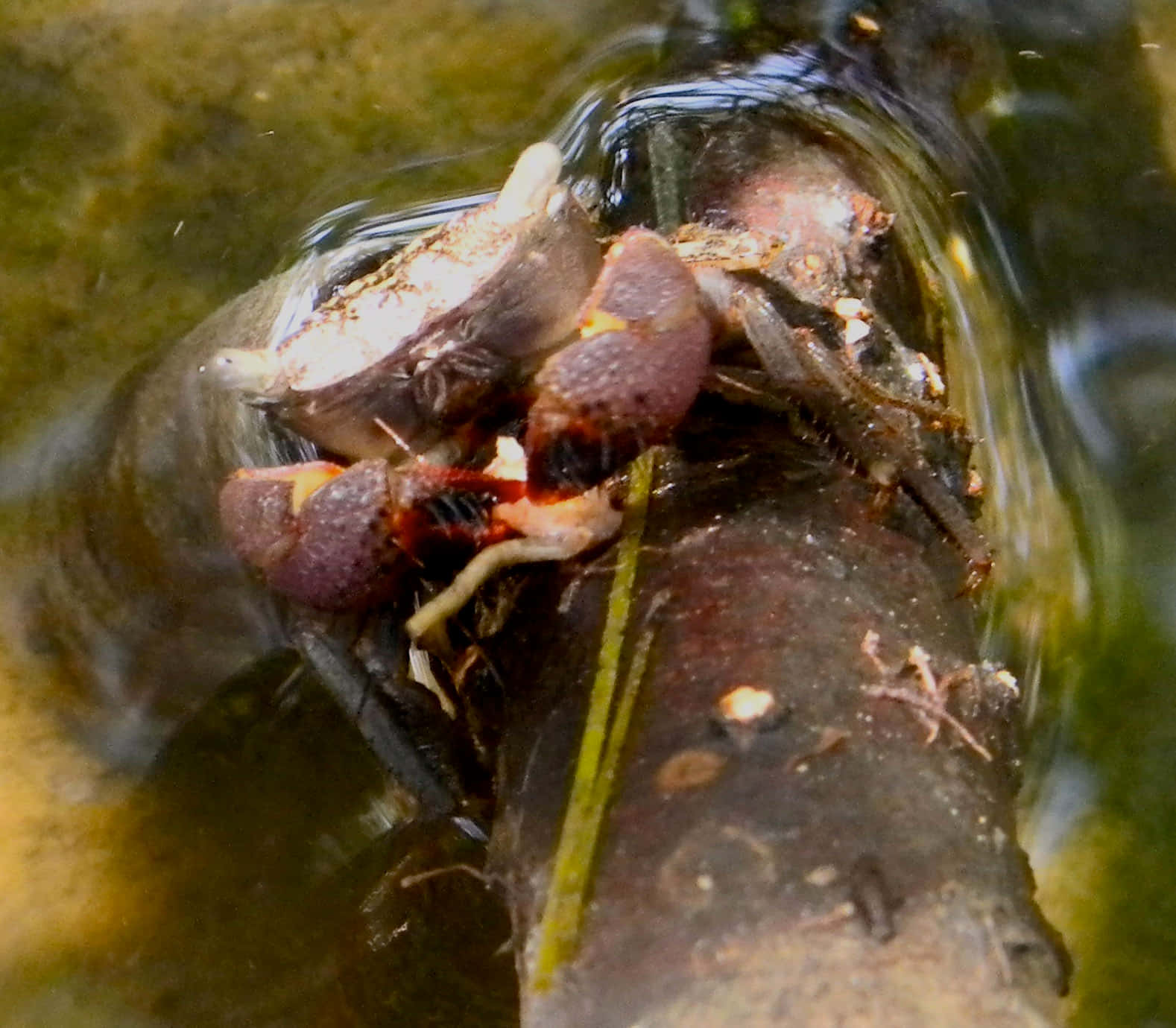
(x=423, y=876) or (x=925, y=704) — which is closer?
(x=925, y=704)

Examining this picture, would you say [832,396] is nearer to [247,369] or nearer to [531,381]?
[531,381]

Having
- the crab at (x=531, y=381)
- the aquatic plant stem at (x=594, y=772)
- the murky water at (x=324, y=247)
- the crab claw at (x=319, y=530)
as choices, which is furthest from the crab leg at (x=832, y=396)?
the murky water at (x=324, y=247)

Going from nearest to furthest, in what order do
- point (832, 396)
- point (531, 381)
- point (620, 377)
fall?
point (620, 377) → point (832, 396) → point (531, 381)

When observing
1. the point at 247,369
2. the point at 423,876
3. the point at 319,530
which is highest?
the point at 247,369

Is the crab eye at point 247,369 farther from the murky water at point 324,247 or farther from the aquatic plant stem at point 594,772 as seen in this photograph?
the murky water at point 324,247

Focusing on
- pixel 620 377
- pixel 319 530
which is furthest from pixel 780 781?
pixel 319 530

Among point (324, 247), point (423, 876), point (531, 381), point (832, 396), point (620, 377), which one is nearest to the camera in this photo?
point (620, 377)
